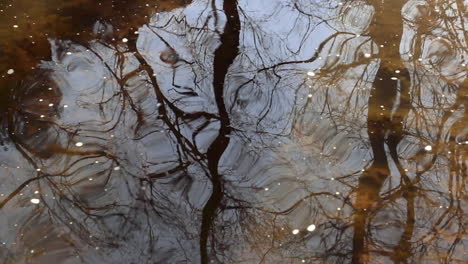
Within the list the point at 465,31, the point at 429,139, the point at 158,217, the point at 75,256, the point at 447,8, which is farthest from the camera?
the point at 447,8

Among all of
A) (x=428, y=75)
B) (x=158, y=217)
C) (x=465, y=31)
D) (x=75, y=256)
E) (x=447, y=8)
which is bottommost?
(x=75, y=256)

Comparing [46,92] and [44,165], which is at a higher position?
[46,92]

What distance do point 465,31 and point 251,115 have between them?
2.38 meters

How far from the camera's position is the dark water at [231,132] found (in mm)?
2860

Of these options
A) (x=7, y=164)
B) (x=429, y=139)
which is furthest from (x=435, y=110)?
(x=7, y=164)

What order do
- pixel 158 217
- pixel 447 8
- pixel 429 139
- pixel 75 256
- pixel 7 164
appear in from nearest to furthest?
pixel 75 256 < pixel 158 217 < pixel 7 164 < pixel 429 139 < pixel 447 8

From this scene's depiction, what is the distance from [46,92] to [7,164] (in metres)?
0.73

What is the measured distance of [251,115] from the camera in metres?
3.71

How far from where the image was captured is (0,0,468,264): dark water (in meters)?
2.86

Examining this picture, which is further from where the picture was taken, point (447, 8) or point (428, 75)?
point (447, 8)

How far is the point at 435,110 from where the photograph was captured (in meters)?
3.80

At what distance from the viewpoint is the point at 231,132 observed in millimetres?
3541

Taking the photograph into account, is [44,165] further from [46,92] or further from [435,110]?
[435,110]

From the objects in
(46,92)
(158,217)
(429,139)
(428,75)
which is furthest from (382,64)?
(46,92)
